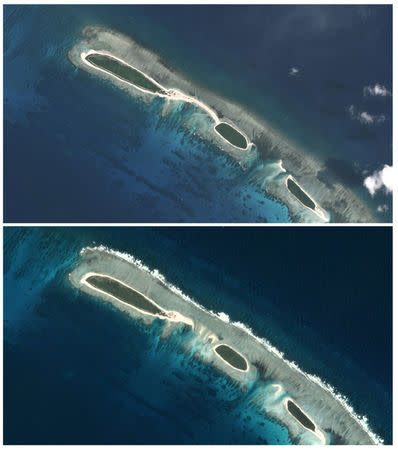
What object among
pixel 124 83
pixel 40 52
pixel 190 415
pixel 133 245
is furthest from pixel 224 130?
pixel 190 415

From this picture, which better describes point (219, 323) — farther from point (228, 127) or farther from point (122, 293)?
point (228, 127)

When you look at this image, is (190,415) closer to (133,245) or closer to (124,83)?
(133,245)

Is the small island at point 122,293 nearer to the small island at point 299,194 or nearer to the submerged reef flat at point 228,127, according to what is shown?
the submerged reef flat at point 228,127

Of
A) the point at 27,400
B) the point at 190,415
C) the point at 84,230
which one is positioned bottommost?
the point at 27,400

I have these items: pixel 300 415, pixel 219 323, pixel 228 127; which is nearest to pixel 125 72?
pixel 228 127

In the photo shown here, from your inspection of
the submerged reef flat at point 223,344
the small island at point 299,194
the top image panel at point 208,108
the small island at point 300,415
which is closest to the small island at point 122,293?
Result: the submerged reef flat at point 223,344

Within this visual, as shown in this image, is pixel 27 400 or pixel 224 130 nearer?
pixel 27 400

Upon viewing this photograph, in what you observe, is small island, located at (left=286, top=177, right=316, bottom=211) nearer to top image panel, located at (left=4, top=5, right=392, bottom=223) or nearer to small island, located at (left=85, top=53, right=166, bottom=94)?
top image panel, located at (left=4, top=5, right=392, bottom=223)

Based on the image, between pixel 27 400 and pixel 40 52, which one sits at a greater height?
pixel 40 52
